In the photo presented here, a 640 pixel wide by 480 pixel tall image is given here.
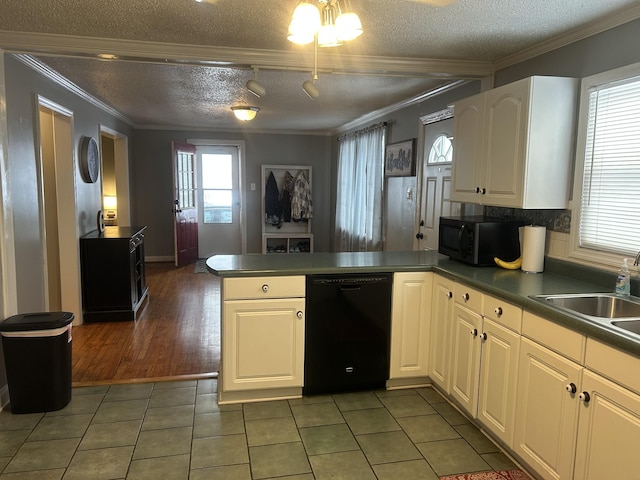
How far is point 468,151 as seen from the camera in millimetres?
3221

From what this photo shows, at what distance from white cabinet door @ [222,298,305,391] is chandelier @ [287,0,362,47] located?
1.58 m

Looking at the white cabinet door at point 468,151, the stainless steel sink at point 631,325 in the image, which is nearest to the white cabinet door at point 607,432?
the stainless steel sink at point 631,325

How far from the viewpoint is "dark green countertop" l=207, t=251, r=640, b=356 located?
2.05 m

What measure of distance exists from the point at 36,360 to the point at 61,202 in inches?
80.8

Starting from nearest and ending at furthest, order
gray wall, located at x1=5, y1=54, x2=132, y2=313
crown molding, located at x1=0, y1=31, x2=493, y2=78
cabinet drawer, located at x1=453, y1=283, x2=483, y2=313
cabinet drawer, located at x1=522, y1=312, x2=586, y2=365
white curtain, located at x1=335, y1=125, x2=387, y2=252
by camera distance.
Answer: cabinet drawer, located at x1=522, y1=312, x2=586, y2=365 → cabinet drawer, located at x1=453, y1=283, x2=483, y2=313 → crown molding, located at x1=0, y1=31, x2=493, y2=78 → gray wall, located at x1=5, y1=54, x2=132, y2=313 → white curtain, located at x1=335, y1=125, x2=387, y2=252

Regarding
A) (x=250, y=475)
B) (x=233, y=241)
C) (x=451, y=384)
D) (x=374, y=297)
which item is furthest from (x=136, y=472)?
(x=233, y=241)

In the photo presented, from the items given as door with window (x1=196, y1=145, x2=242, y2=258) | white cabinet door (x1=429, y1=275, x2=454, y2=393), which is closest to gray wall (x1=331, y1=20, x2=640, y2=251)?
white cabinet door (x1=429, y1=275, x2=454, y2=393)

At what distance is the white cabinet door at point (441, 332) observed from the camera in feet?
9.63

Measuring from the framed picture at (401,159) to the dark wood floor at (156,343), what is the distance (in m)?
2.44

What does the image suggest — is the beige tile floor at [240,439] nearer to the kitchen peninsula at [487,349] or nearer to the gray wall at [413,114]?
the kitchen peninsula at [487,349]

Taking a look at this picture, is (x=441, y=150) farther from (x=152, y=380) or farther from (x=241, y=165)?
(x=241, y=165)

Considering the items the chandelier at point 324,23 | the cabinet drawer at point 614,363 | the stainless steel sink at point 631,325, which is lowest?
the cabinet drawer at point 614,363

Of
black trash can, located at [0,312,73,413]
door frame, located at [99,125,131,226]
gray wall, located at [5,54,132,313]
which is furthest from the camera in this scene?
door frame, located at [99,125,131,226]

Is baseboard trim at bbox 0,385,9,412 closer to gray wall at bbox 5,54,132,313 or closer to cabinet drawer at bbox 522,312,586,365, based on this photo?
gray wall at bbox 5,54,132,313
